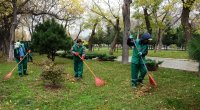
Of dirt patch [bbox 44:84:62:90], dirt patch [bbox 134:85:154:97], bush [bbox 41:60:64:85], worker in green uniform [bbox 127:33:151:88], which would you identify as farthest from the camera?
dirt patch [bbox 44:84:62:90]

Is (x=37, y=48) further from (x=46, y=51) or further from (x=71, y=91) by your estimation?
(x=71, y=91)

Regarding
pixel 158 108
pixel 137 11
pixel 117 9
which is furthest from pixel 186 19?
pixel 117 9

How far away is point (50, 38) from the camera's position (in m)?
21.1

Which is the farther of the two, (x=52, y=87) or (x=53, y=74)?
(x=52, y=87)

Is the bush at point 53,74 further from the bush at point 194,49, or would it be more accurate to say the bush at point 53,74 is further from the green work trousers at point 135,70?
the bush at point 194,49

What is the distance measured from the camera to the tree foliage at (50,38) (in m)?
21.2

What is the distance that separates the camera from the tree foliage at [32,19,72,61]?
69.7 ft

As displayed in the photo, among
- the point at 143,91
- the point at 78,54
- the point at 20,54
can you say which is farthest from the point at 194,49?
the point at 20,54

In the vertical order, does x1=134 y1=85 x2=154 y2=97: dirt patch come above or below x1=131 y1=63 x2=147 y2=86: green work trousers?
below

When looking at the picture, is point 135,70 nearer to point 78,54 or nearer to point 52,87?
point 52,87

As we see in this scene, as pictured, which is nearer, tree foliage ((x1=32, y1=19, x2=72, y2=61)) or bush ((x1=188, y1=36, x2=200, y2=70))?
bush ((x1=188, y1=36, x2=200, y2=70))

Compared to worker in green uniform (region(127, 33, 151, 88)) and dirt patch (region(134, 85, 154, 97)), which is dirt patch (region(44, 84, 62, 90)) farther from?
dirt patch (region(134, 85, 154, 97))

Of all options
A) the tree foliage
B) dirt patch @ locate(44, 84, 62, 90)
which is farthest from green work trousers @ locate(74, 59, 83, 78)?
the tree foliage

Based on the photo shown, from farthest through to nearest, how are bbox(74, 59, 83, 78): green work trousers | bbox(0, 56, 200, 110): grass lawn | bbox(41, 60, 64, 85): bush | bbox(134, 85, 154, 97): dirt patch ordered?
bbox(74, 59, 83, 78): green work trousers → bbox(41, 60, 64, 85): bush → bbox(134, 85, 154, 97): dirt patch → bbox(0, 56, 200, 110): grass lawn
